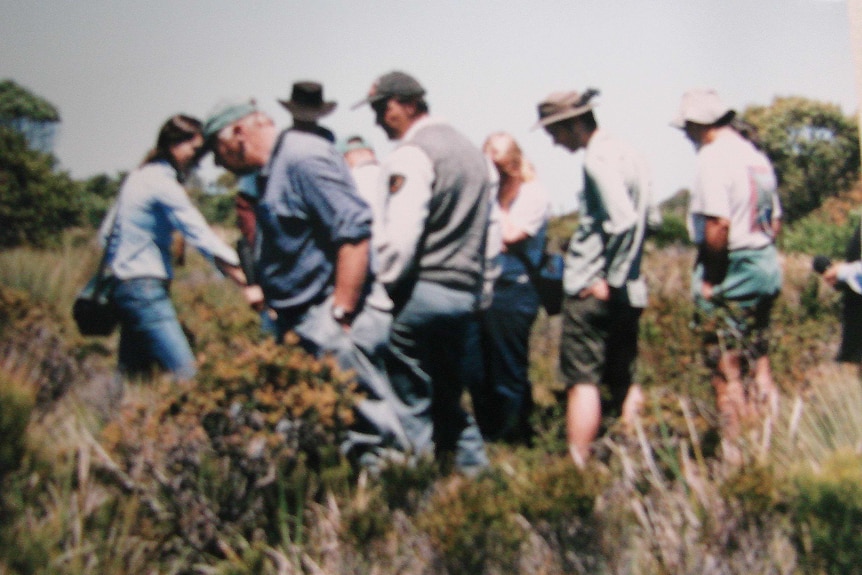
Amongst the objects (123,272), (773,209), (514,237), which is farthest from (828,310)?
(123,272)

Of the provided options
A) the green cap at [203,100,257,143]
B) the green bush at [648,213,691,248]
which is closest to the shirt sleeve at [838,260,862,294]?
the green bush at [648,213,691,248]

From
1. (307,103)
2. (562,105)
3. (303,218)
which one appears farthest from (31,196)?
(562,105)

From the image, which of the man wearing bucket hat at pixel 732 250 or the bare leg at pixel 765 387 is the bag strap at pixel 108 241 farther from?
the bare leg at pixel 765 387

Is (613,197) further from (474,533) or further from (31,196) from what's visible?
(31,196)

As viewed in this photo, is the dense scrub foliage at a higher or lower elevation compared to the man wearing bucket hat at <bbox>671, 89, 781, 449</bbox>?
lower

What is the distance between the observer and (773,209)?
4023mm

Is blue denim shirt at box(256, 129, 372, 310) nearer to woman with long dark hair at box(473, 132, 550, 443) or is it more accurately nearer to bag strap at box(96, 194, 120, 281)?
bag strap at box(96, 194, 120, 281)

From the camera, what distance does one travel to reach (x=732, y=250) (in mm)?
3982

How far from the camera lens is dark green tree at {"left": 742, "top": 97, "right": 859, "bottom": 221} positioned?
461cm

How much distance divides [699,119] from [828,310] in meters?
1.72

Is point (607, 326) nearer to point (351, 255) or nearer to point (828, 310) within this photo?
point (351, 255)

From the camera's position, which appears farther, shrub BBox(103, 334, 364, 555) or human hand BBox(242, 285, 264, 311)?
human hand BBox(242, 285, 264, 311)

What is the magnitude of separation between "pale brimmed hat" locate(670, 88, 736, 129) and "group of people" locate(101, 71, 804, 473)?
12mm

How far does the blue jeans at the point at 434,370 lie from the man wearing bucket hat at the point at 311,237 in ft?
0.38
